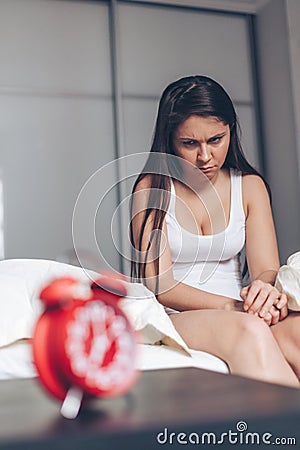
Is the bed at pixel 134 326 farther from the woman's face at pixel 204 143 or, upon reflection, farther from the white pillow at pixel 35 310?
the woman's face at pixel 204 143

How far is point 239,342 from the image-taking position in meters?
1.16

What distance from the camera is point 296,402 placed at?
1.74ft

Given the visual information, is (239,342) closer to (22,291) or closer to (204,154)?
(22,291)

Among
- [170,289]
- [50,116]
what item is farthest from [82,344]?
[50,116]

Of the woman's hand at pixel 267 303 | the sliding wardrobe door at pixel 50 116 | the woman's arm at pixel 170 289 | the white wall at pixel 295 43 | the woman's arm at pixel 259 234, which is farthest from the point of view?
the white wall at pixel 295 43

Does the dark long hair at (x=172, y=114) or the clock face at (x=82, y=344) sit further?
the dark long hair at (x=172, y=114)

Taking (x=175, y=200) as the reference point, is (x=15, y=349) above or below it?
below

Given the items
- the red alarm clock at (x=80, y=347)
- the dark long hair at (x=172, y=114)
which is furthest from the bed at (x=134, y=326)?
the red alarm clock at (x=80, y=347)

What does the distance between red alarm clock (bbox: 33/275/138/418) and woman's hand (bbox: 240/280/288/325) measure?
0.85 metres

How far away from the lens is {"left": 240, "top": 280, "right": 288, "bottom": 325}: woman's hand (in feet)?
4.39

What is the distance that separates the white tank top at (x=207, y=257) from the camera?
5.26ft

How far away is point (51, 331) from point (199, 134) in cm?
128

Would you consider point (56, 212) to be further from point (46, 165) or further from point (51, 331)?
point (51, 331)

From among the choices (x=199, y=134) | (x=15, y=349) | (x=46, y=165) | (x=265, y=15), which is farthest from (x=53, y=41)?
(x=15, y=349)
